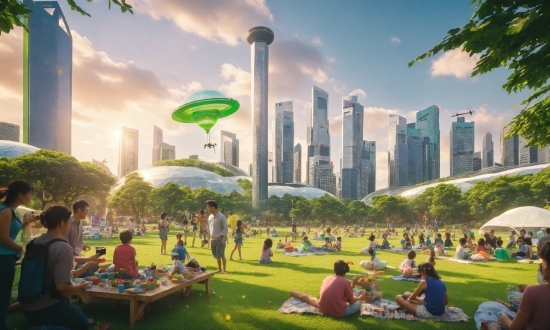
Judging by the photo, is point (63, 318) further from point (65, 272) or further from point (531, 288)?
point (531, 288)

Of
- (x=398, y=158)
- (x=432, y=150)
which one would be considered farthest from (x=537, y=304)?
(x=432, y=150)

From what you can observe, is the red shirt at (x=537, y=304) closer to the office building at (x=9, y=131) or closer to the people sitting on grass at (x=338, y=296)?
the people sitting on grass at (x=338, y=296)

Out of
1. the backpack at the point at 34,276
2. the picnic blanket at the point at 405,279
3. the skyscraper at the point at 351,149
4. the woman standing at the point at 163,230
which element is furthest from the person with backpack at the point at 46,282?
the skyscraper at the point at 351,149

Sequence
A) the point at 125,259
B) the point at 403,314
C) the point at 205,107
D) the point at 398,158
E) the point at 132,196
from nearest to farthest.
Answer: the point at 403,314 → the point at 125,259 → the point at 205,107 → the point at 132,196 → the point at 398,158

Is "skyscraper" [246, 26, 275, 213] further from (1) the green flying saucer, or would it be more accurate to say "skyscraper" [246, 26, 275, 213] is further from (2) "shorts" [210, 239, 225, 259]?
(2) "shorts" [210, 239, 225, 259]

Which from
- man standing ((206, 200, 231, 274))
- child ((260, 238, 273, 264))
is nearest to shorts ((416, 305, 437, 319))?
man standing ((206, 200, 231, 274))

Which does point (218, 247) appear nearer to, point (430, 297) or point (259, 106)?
point (430, 297)
